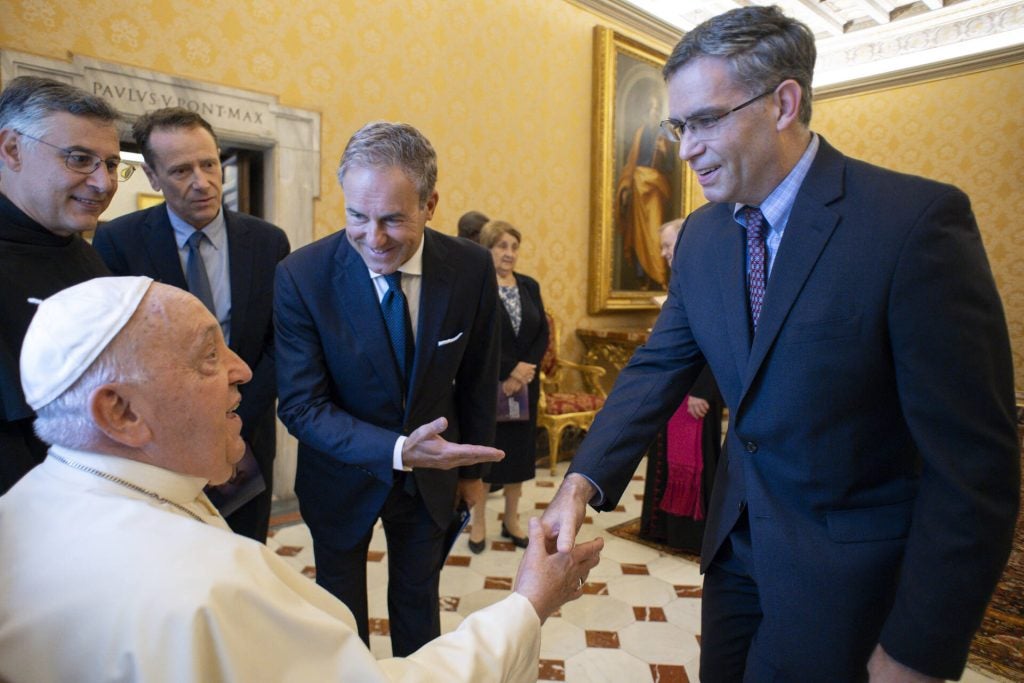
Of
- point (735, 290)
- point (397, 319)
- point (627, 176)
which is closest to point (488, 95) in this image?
point (627, 176)

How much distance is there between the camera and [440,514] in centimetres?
211

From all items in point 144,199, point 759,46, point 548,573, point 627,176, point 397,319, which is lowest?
point 548,573

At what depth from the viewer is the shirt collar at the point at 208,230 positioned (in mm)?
2576

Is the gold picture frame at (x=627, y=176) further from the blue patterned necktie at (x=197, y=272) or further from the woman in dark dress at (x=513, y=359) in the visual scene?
the blue patterned necktie at (x=197, y=272)

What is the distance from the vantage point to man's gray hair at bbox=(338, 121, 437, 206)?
6.05 ft

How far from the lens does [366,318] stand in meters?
1.98

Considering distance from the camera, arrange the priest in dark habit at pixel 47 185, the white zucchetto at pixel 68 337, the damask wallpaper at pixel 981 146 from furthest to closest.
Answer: the damask wallpaper at pixel 981 146, the priest in dark habit at pixel 47 185, the white zucchetto at pixel 68 337

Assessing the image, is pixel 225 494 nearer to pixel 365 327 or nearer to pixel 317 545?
pixel 317 545

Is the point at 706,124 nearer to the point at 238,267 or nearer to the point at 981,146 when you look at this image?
the point at 238,267

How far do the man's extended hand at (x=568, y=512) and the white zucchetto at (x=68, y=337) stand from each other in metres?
0.98

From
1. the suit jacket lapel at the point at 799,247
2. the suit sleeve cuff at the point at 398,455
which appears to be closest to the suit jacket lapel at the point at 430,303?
the suit sleeve cuff at the point at 398,455

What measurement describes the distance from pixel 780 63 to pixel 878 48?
30.8 feet

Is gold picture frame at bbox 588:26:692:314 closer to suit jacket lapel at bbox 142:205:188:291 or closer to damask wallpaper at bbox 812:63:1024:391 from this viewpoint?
damask wallpaper at bbox 812:63:1024:391

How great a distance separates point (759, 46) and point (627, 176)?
6442 mm
